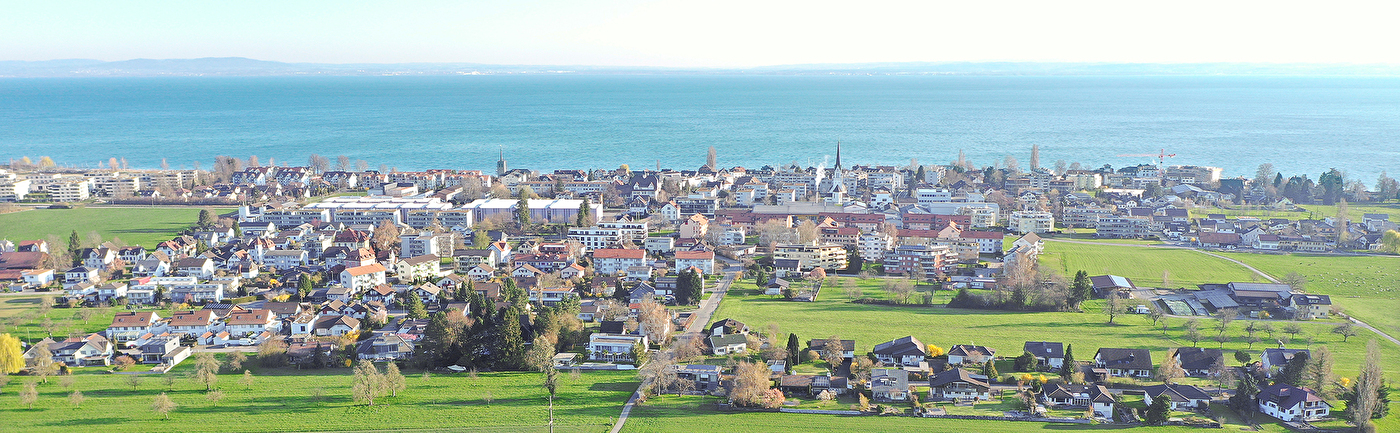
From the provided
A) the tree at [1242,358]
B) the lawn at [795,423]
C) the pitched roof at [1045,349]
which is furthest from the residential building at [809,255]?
the lawn at [795,423]

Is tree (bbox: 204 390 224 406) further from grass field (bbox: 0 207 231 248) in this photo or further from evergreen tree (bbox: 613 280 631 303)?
grass field (bbox: 0 207 231 248)

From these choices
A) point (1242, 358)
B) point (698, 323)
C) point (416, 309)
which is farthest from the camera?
point (416, 309)

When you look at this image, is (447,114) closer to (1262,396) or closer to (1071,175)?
(1071,175)

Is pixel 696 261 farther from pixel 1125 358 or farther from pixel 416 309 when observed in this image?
pixel 1125 358

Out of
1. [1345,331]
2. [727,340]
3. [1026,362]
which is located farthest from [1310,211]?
[727,340]

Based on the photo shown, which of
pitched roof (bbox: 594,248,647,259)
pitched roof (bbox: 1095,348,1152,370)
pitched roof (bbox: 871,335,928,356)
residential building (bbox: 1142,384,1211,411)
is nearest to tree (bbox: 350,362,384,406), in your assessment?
pitched roof (bbox: 871,335,928,356)

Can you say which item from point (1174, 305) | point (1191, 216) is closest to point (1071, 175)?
point (1191, 216)
